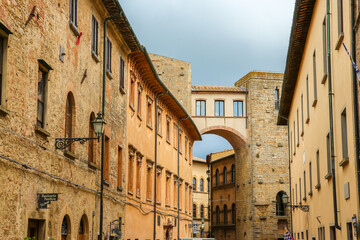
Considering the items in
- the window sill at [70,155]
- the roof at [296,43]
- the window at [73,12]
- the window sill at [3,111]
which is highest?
the roof at [296,43]

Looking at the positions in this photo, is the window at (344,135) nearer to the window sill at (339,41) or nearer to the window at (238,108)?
the window sill at (339,41)

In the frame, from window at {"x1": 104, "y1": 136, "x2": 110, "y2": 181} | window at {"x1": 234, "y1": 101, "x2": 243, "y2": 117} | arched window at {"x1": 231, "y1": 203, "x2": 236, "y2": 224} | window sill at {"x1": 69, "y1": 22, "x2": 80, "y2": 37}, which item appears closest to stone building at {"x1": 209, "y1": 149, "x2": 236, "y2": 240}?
arched window at {"x1": 231, "y1": 203, "x2": 236, "y2": 224}

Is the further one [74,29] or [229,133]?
[229,133]

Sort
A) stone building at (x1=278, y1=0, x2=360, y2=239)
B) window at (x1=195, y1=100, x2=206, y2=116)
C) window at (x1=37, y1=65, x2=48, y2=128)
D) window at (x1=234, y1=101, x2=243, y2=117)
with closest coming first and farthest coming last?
stone building at (x1=278, y1=0, x2=360, y2=239) → window at (x1=37, y1=65, x2=48, y2=128) → window at (x1=195, y1=100, x2=206, y2=116) → window at (x1=234, y1=101, x2=243, y2=117)

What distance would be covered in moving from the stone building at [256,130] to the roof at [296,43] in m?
22.0

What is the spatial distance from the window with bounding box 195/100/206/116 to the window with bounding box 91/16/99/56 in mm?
34810

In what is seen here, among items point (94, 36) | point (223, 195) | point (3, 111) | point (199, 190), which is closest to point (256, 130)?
point (223, 195)

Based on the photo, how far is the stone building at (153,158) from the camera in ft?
86.0

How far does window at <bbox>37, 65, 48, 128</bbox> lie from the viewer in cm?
1356

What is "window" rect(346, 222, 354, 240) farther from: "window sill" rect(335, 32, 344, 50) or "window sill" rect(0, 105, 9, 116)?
"window sill" rect(0, 105, 9, 116)

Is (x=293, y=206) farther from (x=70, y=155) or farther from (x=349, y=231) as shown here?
(x=70, y=155)

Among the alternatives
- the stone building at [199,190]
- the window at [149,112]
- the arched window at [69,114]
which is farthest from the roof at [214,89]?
the arched window at [69,114]

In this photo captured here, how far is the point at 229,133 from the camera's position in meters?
55.2

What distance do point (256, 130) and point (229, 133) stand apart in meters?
2.52
